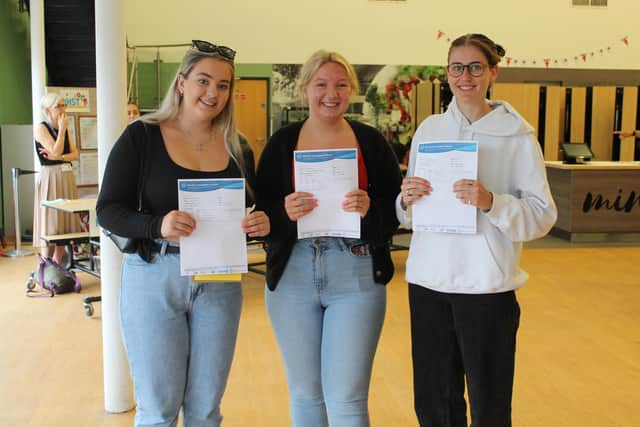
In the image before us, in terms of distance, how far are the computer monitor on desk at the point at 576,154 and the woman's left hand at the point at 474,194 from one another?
8.14m

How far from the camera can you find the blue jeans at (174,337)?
220cm

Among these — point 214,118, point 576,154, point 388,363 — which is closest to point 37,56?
point 388,363

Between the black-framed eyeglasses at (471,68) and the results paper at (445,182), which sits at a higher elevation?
the black-framed eyeglasses at (471,68)

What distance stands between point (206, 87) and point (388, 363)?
9.15 ft

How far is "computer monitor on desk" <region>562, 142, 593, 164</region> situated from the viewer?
972 centimetres

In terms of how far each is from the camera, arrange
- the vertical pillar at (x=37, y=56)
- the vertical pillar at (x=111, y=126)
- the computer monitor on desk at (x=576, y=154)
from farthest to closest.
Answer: the computer monitor on desk at (x=576, y=154) < the vertical pillar at (x=37, y=56) < the vertical pillar at (x=111, y=126)

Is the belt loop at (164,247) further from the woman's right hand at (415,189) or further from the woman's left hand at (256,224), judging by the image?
the woman's right hand at (415,189)

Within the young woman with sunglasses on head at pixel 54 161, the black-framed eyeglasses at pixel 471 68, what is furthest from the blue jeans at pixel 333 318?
the young woman with sunglasses on head at pixel 54 161

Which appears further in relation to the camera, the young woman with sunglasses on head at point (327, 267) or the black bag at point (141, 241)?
the young woman with sunglasses on head at point (327, 267)

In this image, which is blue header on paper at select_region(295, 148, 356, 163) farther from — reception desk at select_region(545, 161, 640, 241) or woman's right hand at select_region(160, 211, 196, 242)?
reception desk at select_region(545, 161, 640, 241)

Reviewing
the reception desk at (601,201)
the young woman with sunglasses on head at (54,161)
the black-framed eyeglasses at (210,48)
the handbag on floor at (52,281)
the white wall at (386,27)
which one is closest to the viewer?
the black-framed eyeglasses at (210,48)

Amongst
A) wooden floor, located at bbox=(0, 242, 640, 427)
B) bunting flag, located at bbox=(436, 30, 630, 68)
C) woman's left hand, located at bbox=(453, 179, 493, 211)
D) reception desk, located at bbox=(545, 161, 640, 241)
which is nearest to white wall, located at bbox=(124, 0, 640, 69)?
bunting flag, located at bbox=(436, 30, 630, 68)

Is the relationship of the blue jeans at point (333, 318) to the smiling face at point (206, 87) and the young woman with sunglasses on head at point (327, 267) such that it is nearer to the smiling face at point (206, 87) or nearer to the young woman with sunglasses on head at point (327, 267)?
the young woman with sunglasses on head at point (327, 267)

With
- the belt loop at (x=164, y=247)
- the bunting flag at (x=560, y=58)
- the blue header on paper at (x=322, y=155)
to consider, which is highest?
the bunting flag at (x=560, y=58)
